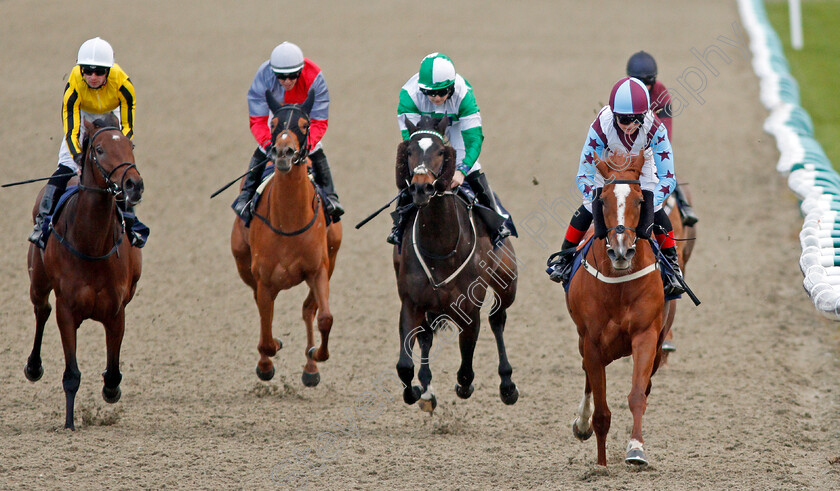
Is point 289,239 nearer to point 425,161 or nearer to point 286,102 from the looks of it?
Answer: point 286,102

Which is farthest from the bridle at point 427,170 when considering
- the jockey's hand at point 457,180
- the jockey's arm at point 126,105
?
the jockey's arm at point 126,105

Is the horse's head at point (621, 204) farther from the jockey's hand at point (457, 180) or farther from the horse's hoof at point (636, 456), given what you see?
the jockey's hand at point (457, 180)

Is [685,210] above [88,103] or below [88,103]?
below

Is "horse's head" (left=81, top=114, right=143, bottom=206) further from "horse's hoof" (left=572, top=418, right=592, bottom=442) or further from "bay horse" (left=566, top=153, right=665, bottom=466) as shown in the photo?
"horse's hoof" (left=572, top=418, right=592, bottom=442)

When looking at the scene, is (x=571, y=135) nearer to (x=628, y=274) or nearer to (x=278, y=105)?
(x=278, y=105)

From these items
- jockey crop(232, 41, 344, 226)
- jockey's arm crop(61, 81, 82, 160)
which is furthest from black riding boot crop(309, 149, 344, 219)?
jockey's arm crop(61, 81, 82, 160)

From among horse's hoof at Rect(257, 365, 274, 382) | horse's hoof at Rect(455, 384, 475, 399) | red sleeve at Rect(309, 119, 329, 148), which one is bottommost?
horse's hoof at Rect(455, 384, 475, 399)

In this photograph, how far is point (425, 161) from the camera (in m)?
6.52

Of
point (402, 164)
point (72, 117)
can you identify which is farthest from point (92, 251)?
point (402, 164)

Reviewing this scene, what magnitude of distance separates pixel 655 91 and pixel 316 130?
117 inches

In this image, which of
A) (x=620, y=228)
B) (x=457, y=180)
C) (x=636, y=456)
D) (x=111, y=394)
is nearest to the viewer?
(x=620, y=228)

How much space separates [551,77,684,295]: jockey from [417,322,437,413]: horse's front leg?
1.62 metres

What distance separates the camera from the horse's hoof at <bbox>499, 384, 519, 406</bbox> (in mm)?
7856

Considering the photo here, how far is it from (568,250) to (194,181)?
800 cm
